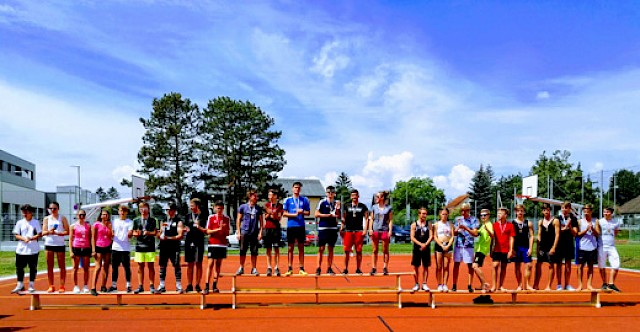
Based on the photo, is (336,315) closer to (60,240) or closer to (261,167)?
(60,240)

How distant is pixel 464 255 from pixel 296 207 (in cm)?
356

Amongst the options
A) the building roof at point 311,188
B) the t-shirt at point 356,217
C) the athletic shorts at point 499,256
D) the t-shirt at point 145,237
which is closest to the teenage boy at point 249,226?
the t-shirt at point 145,237

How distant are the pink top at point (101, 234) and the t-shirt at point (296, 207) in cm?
365

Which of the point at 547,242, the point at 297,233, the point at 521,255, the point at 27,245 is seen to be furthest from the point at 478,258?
the point at 27,245

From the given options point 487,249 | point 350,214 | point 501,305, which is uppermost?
point 350,214

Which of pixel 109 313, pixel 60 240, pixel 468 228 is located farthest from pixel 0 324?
pixel 468 228

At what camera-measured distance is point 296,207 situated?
1123cm

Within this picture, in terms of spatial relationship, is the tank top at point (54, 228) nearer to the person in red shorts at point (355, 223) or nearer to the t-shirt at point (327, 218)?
the t-shirt at point (327, 218)

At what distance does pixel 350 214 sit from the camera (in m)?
11.4

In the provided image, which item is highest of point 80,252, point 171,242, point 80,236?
point 80,236

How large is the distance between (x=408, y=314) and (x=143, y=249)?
5.30 metres

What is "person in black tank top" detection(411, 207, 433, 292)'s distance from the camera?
1113 cm

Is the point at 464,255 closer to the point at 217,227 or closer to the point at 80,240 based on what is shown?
the point at 217,227

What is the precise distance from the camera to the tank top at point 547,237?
11680 millimetres
